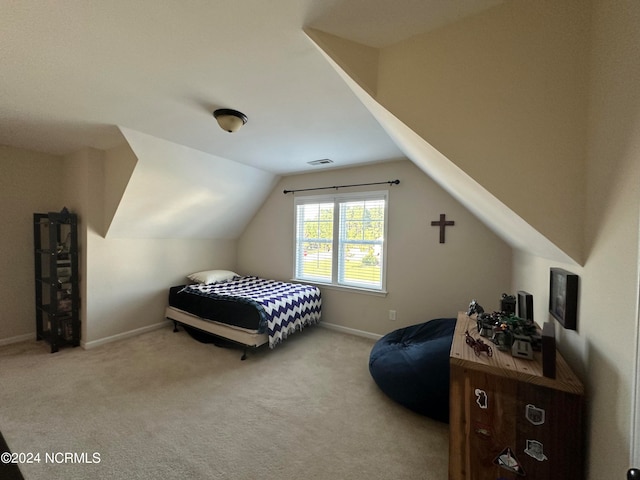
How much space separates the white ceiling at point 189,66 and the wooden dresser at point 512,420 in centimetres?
164

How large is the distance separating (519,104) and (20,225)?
16.6 feet

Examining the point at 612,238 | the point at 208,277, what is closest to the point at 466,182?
the point at 612,238

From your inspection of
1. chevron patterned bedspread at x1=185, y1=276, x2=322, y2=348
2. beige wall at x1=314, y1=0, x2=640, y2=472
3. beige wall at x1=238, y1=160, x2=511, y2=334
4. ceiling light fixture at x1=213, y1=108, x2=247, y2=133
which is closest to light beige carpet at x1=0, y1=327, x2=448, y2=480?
chevron patterned bedspread at x1=185, y1=276, x2=322, y2=348

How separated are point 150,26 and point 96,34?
32 centimetres

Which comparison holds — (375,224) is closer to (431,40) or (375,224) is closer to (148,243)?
(431,40)

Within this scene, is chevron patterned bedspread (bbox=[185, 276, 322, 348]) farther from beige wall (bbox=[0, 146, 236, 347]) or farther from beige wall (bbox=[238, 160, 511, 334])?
beige wall (bbox=[0, 146, 236, 347])

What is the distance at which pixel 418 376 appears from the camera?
1.98 metres

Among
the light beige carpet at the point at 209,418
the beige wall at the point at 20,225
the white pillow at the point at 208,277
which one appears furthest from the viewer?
the white pillow at the point at 208,277

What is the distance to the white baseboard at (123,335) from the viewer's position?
120 inches

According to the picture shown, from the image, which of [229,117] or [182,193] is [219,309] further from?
[229,117]

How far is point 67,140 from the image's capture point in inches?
111

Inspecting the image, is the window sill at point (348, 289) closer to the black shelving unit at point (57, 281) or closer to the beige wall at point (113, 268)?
the beige wall at point (113, 268)

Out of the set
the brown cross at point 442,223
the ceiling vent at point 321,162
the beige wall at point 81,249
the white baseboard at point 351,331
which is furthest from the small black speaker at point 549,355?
the beige wall at point 81,249

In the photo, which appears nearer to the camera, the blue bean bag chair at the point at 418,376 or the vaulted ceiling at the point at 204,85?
the vaulted ceiling at the point at 204,85
